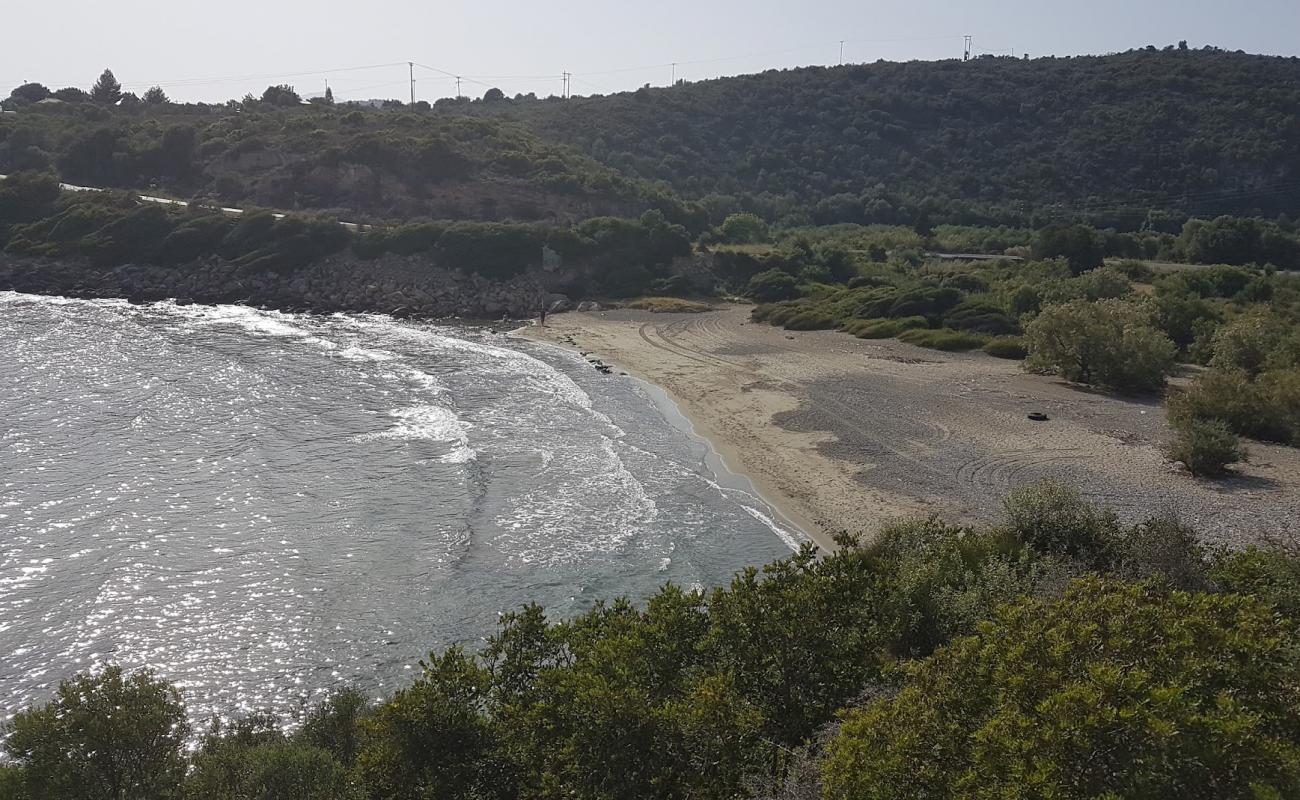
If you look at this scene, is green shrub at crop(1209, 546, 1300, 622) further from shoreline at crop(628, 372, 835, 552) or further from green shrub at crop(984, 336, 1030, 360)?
green shrub at crop(984, 336, 1030, 360)

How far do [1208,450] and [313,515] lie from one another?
22.4m

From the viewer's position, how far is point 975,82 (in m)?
118

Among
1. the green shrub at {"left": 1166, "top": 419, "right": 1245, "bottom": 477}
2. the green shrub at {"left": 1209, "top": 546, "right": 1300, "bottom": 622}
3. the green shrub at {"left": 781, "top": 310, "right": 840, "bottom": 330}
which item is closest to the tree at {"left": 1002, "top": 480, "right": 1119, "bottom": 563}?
the green shrub at {"left": 1209, "top": 546, "right": 1300, "bottom": 622}

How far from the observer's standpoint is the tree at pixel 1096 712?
22.1ft

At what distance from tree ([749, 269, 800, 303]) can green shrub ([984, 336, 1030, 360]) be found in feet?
A: 58.8

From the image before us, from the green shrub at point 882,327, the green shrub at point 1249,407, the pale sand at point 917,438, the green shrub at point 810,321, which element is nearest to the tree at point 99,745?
the pale sand at point 917,438

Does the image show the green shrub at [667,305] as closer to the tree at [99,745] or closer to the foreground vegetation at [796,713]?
the foreground vegetation at [796,713]

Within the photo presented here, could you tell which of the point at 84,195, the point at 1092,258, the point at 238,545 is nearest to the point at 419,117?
the point at 84,195

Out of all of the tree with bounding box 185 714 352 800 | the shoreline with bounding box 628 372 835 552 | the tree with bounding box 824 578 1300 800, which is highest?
the tree with bounding box 824 578 1300 800

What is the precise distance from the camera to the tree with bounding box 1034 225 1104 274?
61.2m

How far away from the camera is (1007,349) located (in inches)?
1618

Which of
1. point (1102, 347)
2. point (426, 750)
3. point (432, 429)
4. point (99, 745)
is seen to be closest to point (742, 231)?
point (1102, 347)

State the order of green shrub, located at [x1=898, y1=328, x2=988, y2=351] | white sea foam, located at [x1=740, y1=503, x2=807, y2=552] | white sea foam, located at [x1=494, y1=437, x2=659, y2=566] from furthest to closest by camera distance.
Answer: green shrub, located at [x1=898, y1=328, x2=988, y2=351] → white sea foam, located at [x1=740, y1=503, x2=807, y2=552] → white sea foam, located at [x1=494, y1=437, x2=659, y2=566]

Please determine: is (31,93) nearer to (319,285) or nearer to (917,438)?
(319,285)
